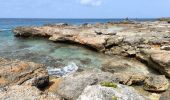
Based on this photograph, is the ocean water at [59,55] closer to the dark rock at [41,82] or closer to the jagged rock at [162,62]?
the jagged rock at [162,62]

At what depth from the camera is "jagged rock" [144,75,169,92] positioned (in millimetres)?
19297

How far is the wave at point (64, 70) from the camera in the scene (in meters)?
24.4

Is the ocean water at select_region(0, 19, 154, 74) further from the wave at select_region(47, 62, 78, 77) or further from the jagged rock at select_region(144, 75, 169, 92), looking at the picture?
the jagged rock at select_region(144, 75, 169, 92)

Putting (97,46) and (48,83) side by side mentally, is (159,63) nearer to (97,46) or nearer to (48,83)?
(48,83)

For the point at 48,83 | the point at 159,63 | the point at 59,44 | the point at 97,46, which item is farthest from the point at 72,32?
the point at 48,83

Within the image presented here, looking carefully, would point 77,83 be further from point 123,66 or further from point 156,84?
point 123,66

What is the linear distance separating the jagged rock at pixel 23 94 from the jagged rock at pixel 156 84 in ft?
31.8

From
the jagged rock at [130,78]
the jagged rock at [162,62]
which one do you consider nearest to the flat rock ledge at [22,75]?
the jagged rock at [130,78]

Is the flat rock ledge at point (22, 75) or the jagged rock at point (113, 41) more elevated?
the flat rock ledge at point (22, 75)

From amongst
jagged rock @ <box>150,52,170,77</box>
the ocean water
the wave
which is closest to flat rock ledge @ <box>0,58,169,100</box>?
jagged rock @ <box>150,52,170,77</box>

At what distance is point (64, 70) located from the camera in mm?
25875

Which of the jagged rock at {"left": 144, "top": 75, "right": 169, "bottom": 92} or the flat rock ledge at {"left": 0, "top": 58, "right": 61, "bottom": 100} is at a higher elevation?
the flat rock ledge at {"left": 0, "top": 58, "right": 61, "bottom": 100}

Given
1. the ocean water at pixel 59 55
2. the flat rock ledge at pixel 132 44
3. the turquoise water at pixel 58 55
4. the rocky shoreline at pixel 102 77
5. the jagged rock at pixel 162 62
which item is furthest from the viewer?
the turquoise water at pixel 58 55

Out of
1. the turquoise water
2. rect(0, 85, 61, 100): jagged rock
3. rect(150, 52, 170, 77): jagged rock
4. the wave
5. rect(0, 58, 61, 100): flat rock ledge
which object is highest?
rect(0, 85, 61, 100): jagged rock
